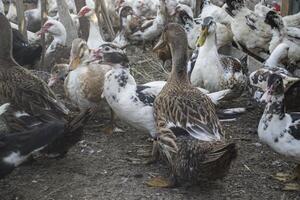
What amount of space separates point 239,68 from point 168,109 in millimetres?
2364

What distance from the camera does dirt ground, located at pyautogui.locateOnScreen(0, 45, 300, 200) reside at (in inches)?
172

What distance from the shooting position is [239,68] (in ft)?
21.8

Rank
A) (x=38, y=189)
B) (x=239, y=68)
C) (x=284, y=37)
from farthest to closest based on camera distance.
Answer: (x=284, y=37)
(x=239, y=68)
(x=38, y=189)

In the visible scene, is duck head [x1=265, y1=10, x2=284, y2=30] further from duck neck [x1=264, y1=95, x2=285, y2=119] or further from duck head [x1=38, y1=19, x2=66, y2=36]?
duck head [x1=38, y1=19, x2=66, y2=36]

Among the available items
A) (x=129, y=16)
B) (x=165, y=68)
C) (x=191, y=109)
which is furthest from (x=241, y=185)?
(x=129, y=16)

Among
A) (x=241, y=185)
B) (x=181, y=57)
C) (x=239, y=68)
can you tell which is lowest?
(x=241, y=185)

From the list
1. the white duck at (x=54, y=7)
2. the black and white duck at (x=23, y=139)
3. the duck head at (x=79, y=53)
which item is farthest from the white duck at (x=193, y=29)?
the black and white duck at (x=23, y=139)

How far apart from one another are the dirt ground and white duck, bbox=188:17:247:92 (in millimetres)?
753

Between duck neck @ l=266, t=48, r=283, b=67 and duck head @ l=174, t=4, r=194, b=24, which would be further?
duck head @ l=174, t=4, r=194, b=24

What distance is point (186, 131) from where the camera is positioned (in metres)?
4.28

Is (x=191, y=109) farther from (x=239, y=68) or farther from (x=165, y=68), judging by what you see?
(x=165, y=68)

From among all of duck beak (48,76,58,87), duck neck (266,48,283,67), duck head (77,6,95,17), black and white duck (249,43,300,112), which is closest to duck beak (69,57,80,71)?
duck beak (48,76,58,87)

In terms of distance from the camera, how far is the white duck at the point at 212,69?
641cm

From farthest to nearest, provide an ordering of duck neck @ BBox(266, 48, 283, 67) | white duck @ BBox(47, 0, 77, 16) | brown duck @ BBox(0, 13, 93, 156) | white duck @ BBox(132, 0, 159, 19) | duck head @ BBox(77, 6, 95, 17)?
white duck @ BBox(47, 0, 77, 16) < white duck @ BBox(132, 0, 159, 19) < duck head @ BBox(77, 6, 95, 17) < duck neck @ BBox(266, 48, 283, 67) < brown duck @ BBox(0, 13, 93, 156)
